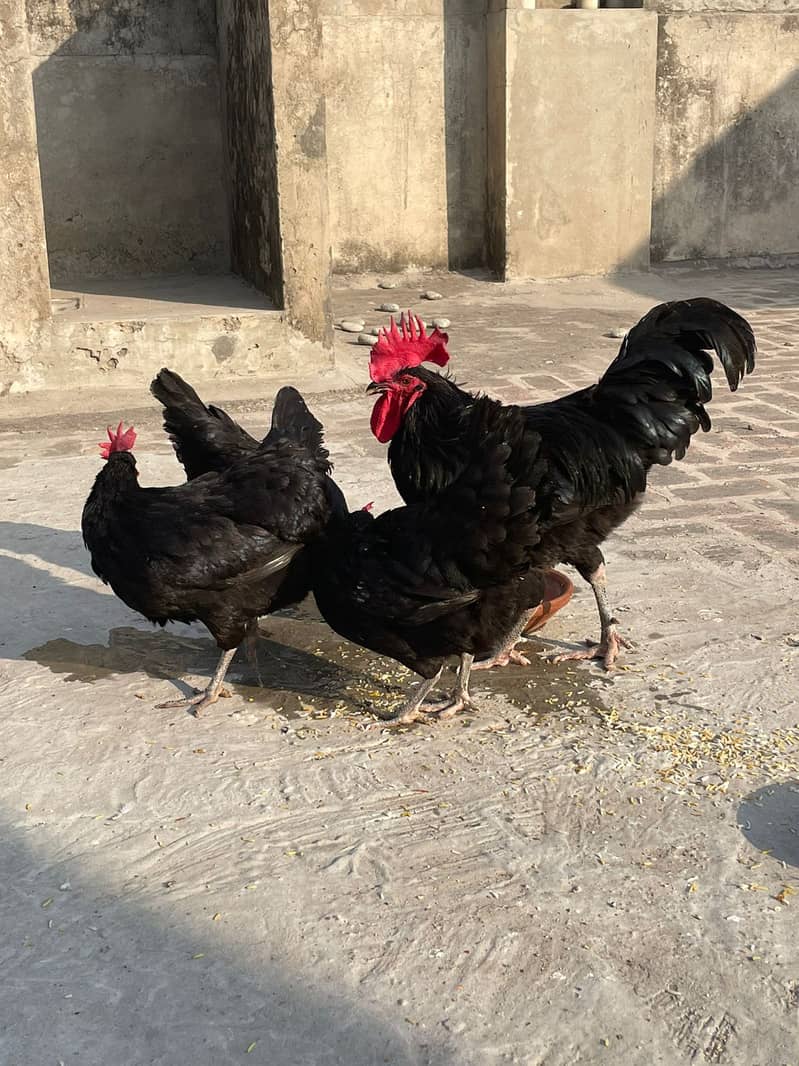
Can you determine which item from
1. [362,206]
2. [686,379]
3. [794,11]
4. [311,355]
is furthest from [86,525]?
[794,11]

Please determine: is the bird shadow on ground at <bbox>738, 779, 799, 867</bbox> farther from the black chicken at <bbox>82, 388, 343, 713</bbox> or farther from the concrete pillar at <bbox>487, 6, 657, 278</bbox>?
the concrete pillar at <bbox>487, 6, 657, 278</bbox>

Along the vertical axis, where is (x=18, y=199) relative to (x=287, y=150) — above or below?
below

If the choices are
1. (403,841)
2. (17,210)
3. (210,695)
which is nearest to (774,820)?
(403,841)

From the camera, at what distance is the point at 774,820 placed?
3500mm

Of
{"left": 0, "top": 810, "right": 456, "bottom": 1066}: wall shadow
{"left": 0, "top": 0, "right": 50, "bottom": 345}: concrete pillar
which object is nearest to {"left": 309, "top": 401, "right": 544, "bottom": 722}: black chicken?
{"left": 0, "top": 810, "right": 456, "bottom": 1066}: wall shadow

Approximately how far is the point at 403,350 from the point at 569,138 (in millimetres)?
10863

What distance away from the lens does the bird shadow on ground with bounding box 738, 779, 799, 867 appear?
3.36 m

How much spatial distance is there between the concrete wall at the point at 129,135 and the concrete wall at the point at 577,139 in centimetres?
409

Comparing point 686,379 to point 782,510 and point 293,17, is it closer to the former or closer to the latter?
point 782,510

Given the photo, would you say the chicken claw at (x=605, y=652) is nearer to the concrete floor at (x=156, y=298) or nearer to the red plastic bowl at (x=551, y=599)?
the red plastic bowl at (x=551, y=599)

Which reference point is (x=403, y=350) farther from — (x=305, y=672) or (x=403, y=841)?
(x=403, y=841)

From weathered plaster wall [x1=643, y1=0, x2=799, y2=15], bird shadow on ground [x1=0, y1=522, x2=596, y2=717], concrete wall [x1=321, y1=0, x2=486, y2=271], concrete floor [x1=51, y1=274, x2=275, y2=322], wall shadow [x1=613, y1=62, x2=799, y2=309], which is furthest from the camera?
wall shadow [x1=613, y1=62, x2=799, y2=309]

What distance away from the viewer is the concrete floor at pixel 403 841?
2.71 metres

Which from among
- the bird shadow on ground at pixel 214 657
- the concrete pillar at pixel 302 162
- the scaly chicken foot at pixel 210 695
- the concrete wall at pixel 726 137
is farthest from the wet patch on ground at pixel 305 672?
the concrete wall at pixel 726 137
